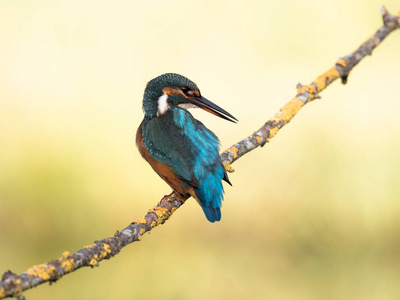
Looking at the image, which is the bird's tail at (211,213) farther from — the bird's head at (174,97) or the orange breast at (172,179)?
the bird's head at (174,97)

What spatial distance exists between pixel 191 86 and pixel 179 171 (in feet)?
1.22

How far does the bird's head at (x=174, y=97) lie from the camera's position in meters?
2.12

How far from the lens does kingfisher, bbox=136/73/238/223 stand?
192 centimetres

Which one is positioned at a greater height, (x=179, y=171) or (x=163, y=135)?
(x=163, y=135)

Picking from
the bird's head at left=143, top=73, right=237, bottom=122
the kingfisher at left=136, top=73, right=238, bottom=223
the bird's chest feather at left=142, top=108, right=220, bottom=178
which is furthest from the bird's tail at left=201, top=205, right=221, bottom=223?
the bird's head at left=143, top=73, right=237, bottom=122

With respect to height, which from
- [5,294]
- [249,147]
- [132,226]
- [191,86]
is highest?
[191,86]

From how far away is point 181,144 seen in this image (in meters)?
1.98

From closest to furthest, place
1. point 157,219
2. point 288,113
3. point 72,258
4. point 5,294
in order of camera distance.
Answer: point 5,294
point 72,258
point 157,219
point 288,113

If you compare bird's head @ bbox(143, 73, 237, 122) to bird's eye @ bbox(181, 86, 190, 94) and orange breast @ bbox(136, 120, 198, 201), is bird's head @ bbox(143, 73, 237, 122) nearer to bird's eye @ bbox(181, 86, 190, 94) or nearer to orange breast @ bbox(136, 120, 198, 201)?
bird's eye @ bbox(181, 86, 190, 94)

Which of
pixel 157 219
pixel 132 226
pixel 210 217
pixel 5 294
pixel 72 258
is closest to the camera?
pixel 5 294

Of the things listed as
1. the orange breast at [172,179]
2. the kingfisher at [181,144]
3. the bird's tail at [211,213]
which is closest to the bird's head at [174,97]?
the kingfisher at [181,144]

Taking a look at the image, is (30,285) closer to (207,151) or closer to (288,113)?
(207,151)

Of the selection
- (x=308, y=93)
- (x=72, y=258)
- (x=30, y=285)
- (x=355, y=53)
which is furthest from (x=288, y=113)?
(x=30, y=285)

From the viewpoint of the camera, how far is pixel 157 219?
1.69 m
